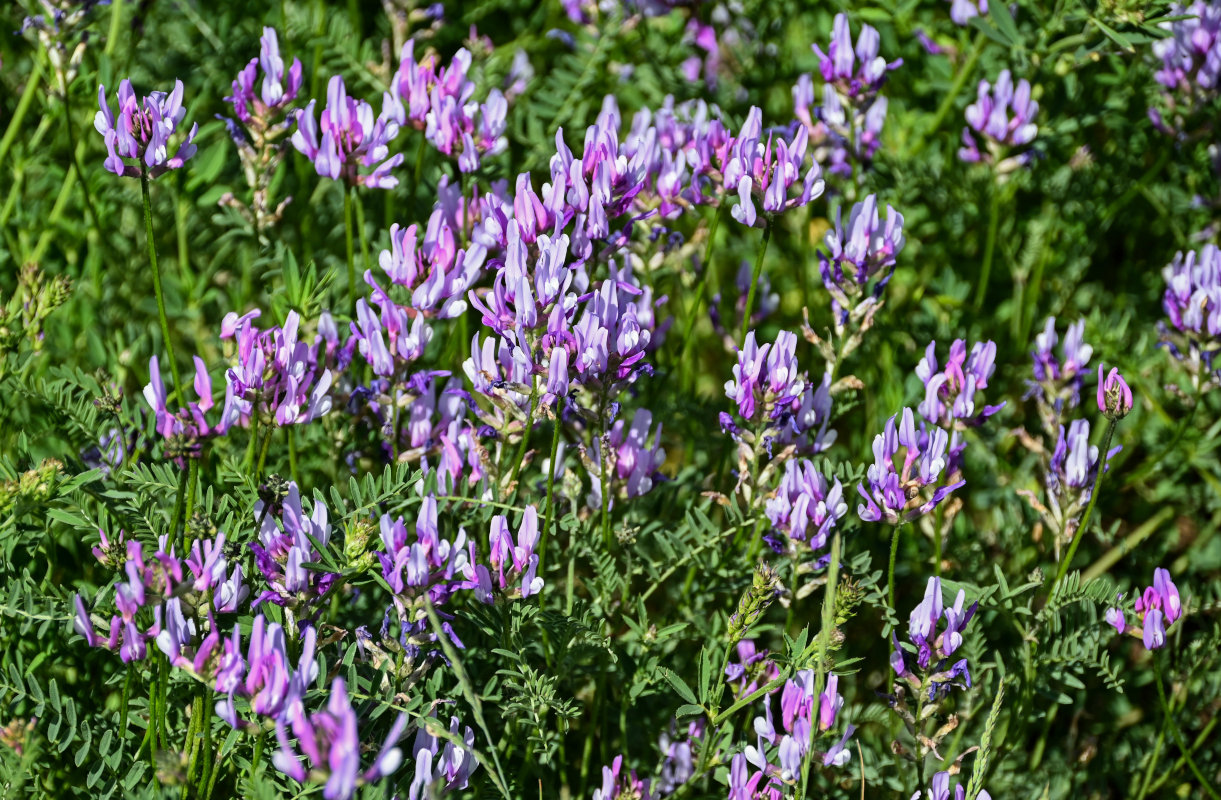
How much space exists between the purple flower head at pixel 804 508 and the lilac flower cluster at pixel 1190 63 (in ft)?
7.18

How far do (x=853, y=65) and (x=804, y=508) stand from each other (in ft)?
5.13

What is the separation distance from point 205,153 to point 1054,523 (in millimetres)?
2945

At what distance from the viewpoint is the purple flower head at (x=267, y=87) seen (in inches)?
113

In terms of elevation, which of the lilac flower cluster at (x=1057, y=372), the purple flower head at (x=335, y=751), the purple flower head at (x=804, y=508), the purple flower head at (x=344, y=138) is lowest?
the purple flower head at (x=335, y=751)

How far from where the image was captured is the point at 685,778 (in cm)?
274

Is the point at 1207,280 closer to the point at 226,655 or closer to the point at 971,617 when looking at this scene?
the point at 971,617

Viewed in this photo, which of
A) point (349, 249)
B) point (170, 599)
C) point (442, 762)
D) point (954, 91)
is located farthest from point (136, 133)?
point (954, 91)

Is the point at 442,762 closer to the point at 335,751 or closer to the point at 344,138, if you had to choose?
the point at 335,751

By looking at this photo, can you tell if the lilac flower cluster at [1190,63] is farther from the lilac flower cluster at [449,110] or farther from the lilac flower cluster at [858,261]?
the lilac flower cluster at [449,110]

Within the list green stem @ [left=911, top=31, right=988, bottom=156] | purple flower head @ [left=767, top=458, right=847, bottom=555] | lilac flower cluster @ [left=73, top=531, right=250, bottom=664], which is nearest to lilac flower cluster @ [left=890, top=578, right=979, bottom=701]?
purple flower head @ [left=767, top=458, right=847, bottom=555]

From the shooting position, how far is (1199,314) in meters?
3.13

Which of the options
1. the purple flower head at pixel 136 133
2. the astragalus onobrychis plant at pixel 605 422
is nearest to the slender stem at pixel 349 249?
the astragalus onobrychis plant at pixel 605 422

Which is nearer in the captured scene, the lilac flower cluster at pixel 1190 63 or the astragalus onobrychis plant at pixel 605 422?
the astragalus onobrychis plant at pixel 605 422

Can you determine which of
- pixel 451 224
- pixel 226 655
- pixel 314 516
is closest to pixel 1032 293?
pixel 451 224
